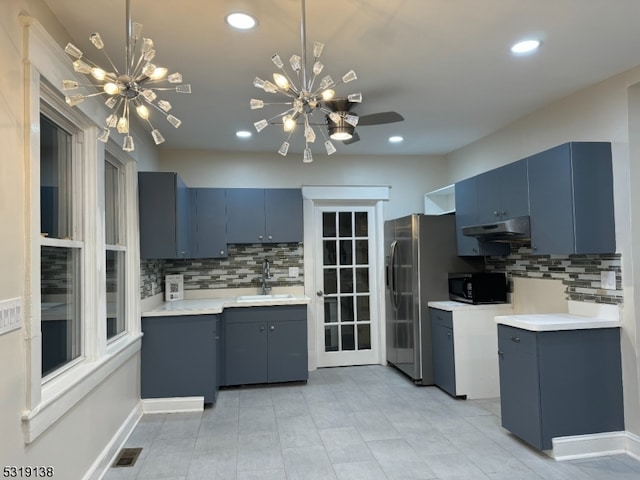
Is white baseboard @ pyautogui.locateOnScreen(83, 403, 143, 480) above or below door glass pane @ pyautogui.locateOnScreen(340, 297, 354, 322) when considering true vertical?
below

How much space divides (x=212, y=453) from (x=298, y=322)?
1.71 metres

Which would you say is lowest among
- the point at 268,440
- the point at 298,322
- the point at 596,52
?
the point at 268,440

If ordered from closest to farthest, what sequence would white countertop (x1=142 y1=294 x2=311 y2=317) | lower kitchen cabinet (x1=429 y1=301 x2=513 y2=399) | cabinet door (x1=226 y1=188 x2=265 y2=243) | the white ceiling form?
the white ceiling, white countertop (x1=142 y1=294 x2=311 y2=317), lower kitchen cabinet (x1=429 y1=301 x2=513 y2=399), cabinet door (x1=226 y1=188 x2=265 y2=243)

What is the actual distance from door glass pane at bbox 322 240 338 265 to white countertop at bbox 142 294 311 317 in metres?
0.87

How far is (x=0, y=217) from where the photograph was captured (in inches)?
66.8

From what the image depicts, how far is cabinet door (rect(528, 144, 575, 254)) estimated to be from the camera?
9.92 feet

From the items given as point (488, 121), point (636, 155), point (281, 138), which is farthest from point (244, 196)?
point (636, 155)

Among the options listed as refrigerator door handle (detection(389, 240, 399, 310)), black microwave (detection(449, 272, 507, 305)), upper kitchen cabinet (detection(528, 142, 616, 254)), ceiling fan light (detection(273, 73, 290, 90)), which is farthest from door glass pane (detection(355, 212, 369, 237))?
ceiling fan light (detection(273, 73, 290, 90))

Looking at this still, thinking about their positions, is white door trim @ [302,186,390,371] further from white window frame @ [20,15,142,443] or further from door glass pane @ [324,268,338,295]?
white window frame @ [20,15,142,443]

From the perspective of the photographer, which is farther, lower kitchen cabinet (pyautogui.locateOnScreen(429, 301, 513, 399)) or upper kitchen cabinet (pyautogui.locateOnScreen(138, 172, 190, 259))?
lower kitchen cabinet (pyautogui.locateOnScreen(429, 301, 513, 399))

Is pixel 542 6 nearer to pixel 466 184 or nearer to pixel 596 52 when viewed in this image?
pixel 596 52

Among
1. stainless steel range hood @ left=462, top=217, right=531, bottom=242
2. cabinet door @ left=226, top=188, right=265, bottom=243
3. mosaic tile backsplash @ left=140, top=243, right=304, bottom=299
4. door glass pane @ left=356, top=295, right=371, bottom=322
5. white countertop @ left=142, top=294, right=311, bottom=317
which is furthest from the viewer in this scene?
door glass pane @ left=356, top=295, right=371, bottom=322

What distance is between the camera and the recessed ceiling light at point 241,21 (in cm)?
221

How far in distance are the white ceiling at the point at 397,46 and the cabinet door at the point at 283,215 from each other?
1294 mm
